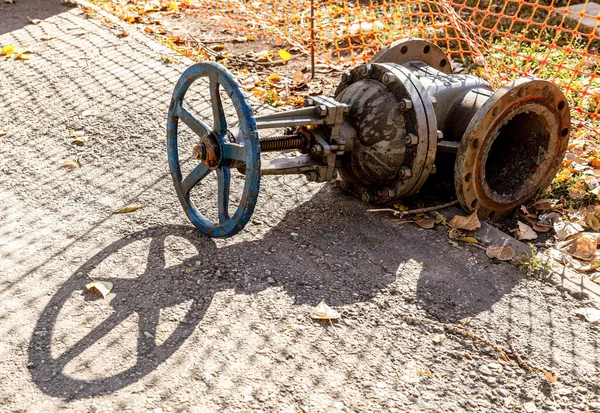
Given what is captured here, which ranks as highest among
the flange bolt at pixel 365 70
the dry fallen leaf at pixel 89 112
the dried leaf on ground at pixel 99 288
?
the flange bolt at pixel 365 70

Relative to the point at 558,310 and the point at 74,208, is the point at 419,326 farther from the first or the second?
the point at 74,208

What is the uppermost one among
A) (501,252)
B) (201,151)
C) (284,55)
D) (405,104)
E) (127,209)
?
(405,104)

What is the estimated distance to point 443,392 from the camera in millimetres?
2662

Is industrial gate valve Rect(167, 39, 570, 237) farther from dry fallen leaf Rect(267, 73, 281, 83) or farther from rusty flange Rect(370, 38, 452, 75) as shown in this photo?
dry fallen leaf Rect(267, 73, 281, 83)

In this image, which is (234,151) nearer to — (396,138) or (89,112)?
(396,138)

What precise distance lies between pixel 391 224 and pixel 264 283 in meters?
0.90

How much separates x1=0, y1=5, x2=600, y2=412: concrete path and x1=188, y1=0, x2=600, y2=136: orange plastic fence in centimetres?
218

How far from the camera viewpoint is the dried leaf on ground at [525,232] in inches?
146

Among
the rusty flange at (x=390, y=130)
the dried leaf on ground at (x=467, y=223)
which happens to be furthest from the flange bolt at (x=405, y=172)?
the dried leaf on ground at (x=467, y=223)

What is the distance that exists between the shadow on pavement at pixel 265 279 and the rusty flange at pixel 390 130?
286mm

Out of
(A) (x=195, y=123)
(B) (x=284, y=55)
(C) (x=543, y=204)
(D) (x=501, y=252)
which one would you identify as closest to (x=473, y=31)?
(B) (x=284, y=55)

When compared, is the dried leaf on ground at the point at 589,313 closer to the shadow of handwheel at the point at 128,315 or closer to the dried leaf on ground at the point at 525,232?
the dried leaf on ground at the point at 525,232

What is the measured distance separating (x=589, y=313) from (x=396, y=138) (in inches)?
50.6

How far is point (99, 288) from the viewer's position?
10.5ft
